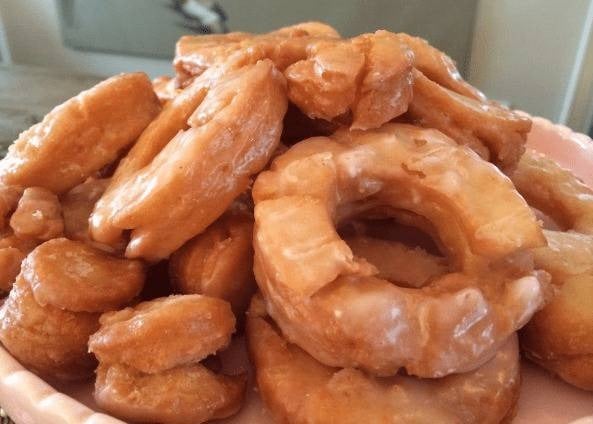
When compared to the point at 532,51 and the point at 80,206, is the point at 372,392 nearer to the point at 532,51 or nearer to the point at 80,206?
the point at 80,206

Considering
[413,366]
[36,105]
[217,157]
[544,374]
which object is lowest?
[36,105]

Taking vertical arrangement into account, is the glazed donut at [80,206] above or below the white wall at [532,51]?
above

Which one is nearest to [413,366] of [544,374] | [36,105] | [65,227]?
[544,374]

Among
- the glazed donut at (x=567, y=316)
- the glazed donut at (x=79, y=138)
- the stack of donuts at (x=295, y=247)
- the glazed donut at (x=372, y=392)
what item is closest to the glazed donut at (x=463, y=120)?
the stack of donuts at (x=295, y=247)

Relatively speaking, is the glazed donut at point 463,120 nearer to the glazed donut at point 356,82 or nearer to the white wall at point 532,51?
the glazed donut at point 356,82

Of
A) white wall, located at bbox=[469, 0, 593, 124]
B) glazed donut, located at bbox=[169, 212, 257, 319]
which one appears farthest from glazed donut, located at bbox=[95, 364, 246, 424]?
white wall, located at bbox=[469, 0, 593, 124]

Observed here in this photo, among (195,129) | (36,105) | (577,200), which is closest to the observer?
(195,129)

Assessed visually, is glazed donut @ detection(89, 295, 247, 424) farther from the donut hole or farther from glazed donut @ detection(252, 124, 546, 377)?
the donut hole

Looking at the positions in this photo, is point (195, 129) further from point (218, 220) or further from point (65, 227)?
point (65, 227)
